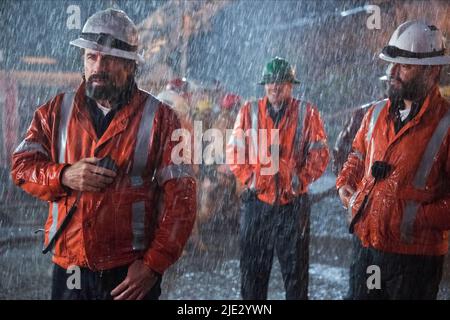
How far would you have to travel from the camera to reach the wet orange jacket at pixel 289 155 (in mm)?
3061

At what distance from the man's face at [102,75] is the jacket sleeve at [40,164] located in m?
0.16

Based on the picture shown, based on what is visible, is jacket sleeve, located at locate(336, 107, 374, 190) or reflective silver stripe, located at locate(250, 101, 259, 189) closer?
jacket sleeve, located at locate(336, 107, 374, 190)

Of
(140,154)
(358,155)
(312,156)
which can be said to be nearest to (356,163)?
(358,155)

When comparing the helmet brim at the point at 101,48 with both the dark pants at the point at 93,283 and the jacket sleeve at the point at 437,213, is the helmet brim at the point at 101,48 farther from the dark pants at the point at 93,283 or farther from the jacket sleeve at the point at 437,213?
the jacket sleeve at the point at 437,213

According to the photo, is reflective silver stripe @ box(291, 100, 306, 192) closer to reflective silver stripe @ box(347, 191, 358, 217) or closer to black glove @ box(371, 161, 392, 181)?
reflective silver stripe @ box(347, 191, 358, 217)

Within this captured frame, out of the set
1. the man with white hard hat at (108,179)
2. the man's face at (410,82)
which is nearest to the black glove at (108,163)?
the man with white hard hat at (108,179)

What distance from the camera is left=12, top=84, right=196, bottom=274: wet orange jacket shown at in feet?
7.35

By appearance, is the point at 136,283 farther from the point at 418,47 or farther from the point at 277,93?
the point at 418,47

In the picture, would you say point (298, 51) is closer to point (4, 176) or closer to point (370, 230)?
point (4, 176)

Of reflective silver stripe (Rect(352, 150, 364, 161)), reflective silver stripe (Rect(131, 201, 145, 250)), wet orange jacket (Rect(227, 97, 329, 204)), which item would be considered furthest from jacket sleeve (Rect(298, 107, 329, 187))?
reflective silver stripe (Rect(131, 201, 145, 250))

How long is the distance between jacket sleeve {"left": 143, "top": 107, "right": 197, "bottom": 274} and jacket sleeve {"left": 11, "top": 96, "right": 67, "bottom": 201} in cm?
37

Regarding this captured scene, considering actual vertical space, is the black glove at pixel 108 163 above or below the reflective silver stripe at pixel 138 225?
above

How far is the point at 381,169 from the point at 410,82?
39cm
